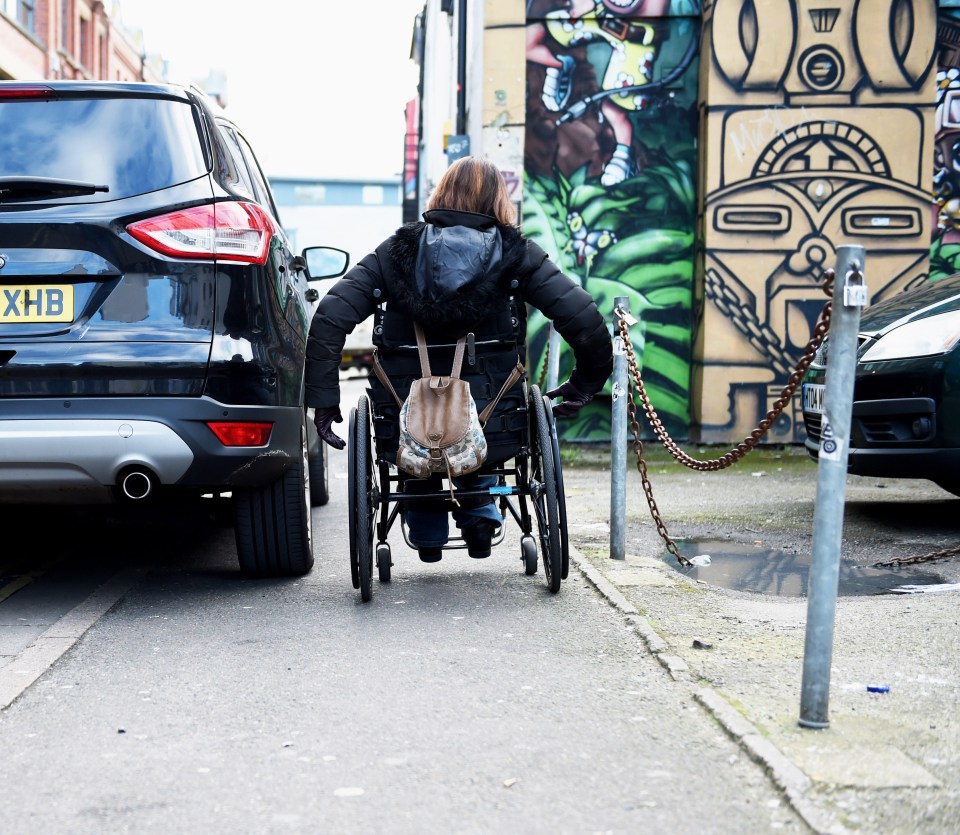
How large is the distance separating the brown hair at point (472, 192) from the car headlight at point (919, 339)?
2548 millimetres

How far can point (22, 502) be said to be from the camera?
180 inches

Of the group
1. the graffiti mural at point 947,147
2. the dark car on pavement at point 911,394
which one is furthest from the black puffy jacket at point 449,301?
the graffiti mural at point 947,147

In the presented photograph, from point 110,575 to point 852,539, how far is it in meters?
3.62

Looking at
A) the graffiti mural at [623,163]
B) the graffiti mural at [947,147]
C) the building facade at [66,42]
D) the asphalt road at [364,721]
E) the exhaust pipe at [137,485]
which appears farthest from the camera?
the building facade at [66,42]

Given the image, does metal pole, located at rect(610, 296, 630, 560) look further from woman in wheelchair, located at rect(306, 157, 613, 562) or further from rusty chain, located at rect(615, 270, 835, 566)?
woman in wheelchair, located at rect(306, 157, 613, 562)

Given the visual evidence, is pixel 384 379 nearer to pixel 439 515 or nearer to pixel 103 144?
pixel 439 515

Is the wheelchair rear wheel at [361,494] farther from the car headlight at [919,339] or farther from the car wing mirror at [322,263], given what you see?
the car headlight at [919,339]

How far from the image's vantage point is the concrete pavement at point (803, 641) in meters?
2.79

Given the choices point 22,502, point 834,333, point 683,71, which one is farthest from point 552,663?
point 683,71

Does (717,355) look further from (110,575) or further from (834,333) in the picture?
(834,333)

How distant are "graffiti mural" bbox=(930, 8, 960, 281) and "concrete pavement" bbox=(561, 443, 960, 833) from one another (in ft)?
13.8

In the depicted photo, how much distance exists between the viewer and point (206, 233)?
4.59 m

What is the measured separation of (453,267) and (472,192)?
0.38 meters

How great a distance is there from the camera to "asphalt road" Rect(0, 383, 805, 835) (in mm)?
2762
